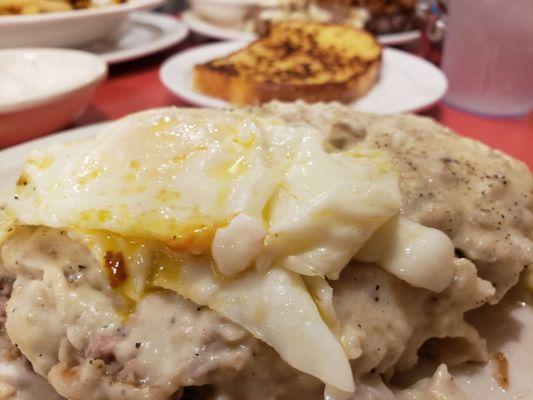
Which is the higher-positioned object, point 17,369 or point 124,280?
point 124,280

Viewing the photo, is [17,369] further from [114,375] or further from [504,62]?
[504,62]

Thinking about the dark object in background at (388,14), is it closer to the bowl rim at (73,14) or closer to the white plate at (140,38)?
the white plate at (140,38)

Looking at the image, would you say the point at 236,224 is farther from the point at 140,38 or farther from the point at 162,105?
the point at 140,38

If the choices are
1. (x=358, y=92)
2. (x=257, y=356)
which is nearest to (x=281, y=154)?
(x=257, y=356)

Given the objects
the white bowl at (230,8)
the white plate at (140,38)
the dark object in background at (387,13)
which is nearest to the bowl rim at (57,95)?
the white plate at (140,38)

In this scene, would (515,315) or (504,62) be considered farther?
(504,62)

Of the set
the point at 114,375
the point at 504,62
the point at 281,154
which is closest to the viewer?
the point at 114,375
